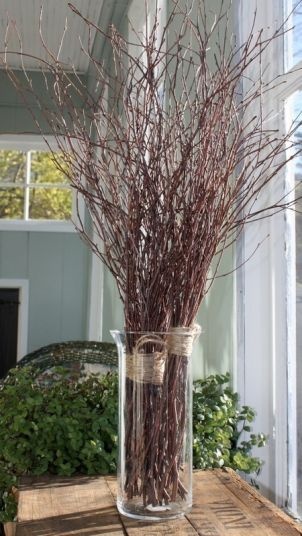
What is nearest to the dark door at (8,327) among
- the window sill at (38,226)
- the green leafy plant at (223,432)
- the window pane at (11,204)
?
the window sill at (38,226)

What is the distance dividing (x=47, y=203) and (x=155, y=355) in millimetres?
4458

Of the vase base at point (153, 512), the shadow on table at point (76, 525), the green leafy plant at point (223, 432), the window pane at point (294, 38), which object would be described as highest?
the window pane at point (294, 38)

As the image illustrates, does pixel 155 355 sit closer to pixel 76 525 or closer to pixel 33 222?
pixel 76 525

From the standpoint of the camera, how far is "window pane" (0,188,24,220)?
17.9ft

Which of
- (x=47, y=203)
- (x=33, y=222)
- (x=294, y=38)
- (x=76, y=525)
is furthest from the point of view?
(x=47, y=203)

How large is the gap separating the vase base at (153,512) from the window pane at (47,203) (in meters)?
4.38

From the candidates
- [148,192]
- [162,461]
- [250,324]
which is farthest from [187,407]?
[250,324]

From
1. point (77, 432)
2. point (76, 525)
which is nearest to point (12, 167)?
point (77, 432)

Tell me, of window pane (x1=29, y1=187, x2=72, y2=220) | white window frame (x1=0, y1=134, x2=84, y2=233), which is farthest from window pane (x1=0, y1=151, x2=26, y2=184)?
window pane (x1=29, y1=187, x2=72, y2=220)

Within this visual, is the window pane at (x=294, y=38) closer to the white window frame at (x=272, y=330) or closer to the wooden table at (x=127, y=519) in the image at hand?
the white window frame at (x=272, y=330)

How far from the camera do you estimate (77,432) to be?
59.6 inches

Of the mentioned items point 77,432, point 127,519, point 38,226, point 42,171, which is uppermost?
point 42,171

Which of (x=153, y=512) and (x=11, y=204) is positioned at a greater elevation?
(x=11, y=204)

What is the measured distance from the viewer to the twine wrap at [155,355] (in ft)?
3.97
